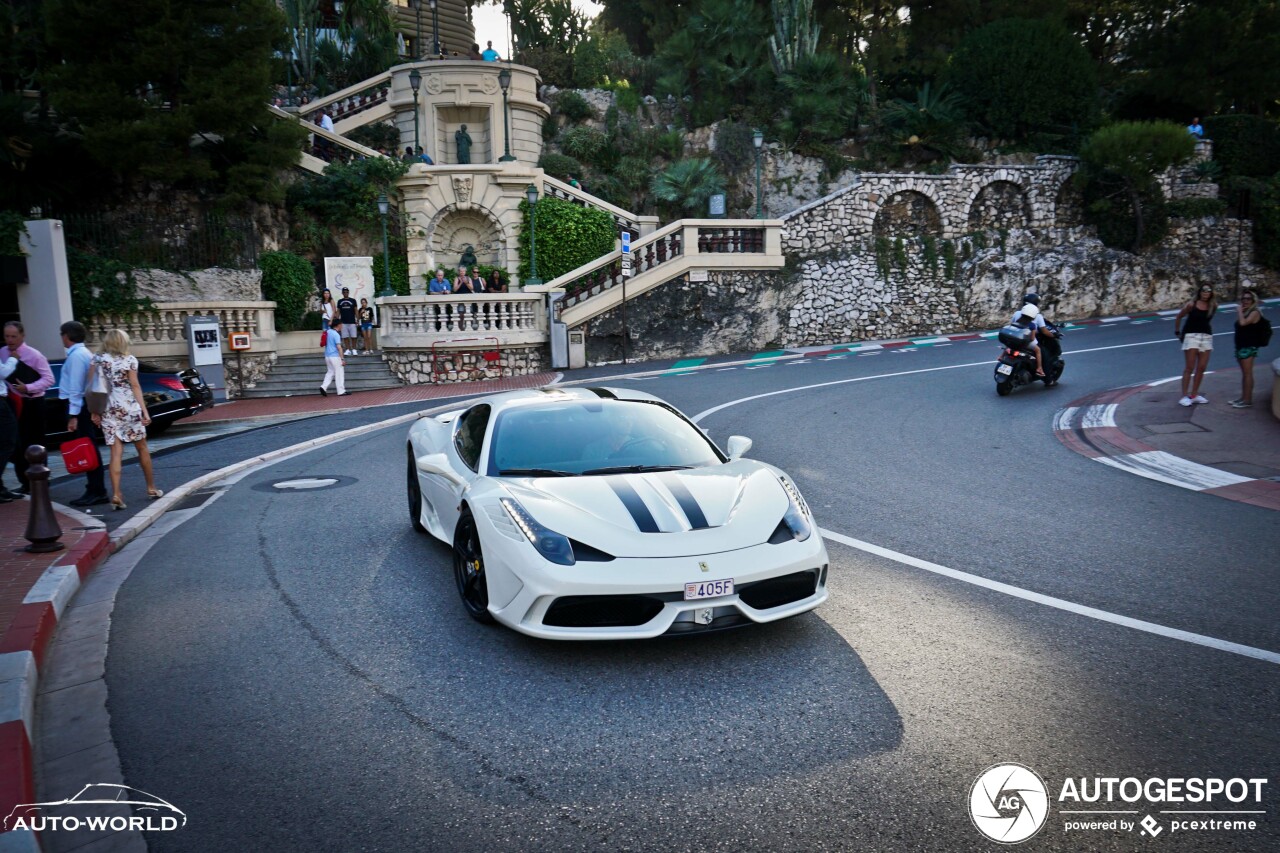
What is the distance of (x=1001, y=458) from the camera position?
1077 cm

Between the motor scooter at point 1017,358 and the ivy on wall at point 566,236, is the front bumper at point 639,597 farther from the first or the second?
the ivy on wall at point 566,236

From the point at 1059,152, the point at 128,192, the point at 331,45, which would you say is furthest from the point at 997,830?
the point at 331,45

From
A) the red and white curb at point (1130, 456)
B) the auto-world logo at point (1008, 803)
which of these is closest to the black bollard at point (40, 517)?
the auto-world logo at point (1008, 803)

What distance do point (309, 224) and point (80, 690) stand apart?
931 inches

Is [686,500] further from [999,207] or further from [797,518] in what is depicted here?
[999,207]

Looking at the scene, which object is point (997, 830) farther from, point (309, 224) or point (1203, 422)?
point (309, 224)

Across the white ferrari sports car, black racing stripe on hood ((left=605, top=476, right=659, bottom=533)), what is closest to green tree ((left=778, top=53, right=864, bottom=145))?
the white ferrari sports car

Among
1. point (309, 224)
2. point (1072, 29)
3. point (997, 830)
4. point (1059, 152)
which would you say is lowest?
point (997, 830)

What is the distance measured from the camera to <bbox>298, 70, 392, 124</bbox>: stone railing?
33312 mm

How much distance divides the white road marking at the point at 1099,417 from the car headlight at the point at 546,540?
10181 millimetres

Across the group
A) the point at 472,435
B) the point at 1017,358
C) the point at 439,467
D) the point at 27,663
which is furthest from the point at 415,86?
the point at 27,663

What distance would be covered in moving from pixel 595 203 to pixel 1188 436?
817 inches

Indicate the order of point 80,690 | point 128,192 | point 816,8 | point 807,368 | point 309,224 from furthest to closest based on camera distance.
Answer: point 816,8 < point 309,224 < point 128,192 < point 807,368 < point 80,690

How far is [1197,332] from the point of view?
42.0 ft
